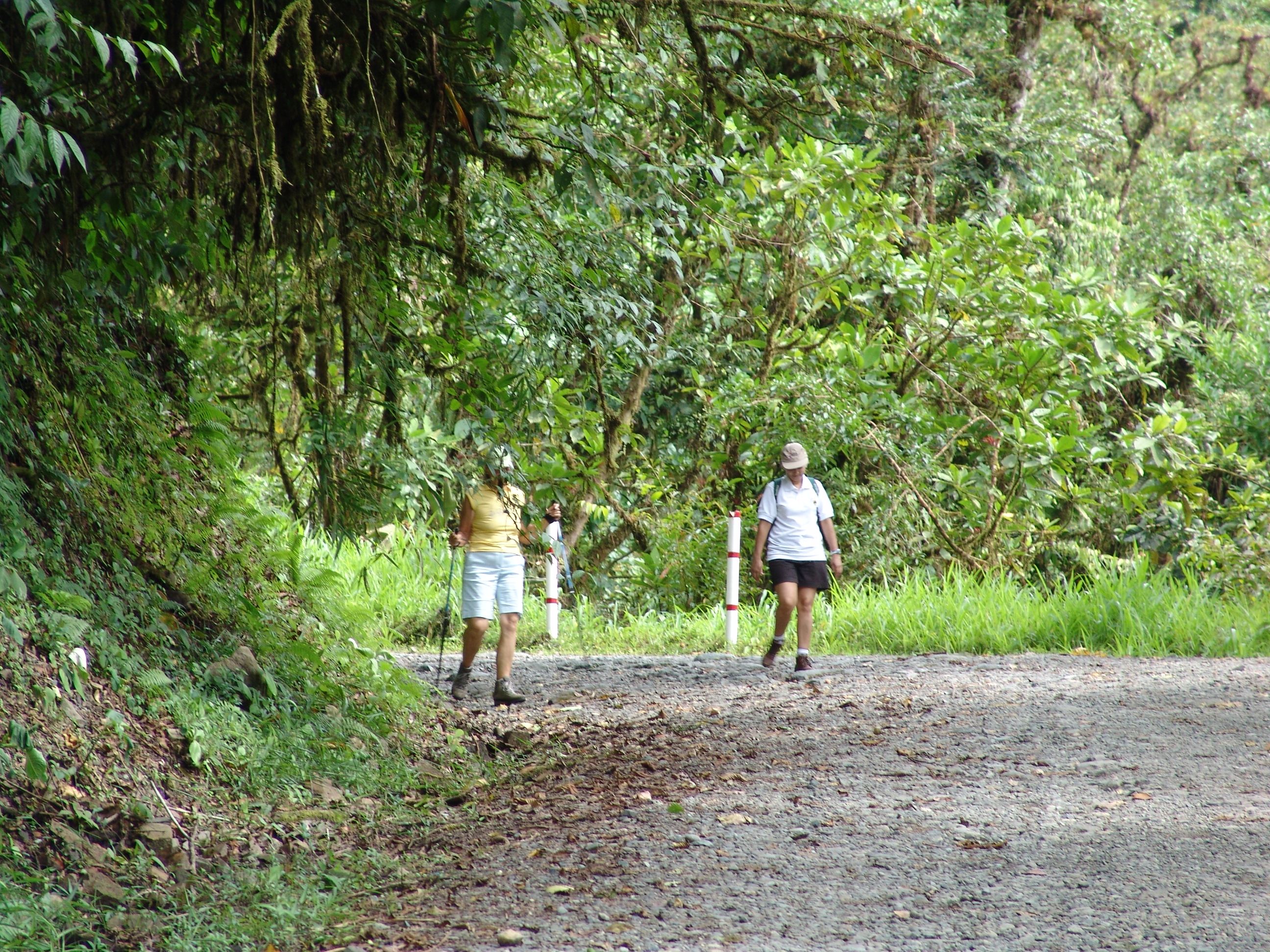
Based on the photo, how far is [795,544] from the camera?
966 cm

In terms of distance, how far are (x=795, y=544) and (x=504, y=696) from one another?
2667 mm

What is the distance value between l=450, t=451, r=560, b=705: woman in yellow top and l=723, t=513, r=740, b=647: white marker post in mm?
3272

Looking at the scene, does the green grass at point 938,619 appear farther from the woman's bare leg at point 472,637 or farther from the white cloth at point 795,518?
the white cloth at point 795,518

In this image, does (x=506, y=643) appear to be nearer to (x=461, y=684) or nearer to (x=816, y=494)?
(x=461, y=684)

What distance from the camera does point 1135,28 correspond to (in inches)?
663

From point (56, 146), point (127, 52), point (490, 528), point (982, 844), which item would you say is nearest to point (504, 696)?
point (490, 528)

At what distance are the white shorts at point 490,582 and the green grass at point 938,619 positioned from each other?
3.37 feet

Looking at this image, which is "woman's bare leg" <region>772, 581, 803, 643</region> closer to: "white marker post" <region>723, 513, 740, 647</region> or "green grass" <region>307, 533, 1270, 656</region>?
"green grass" <region>307, 533, 1270, 656</region>

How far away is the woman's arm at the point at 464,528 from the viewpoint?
337 inches

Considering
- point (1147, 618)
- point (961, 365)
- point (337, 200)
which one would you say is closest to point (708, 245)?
point (961, 365)

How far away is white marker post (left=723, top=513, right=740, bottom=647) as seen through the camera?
11.5 m

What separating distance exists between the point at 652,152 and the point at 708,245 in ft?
12.6

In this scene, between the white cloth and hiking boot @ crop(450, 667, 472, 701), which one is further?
the white cloth

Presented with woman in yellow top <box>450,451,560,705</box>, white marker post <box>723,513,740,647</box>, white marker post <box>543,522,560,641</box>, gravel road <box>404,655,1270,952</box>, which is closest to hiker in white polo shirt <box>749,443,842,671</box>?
gravel road <box>404,655,1270,952</box>
